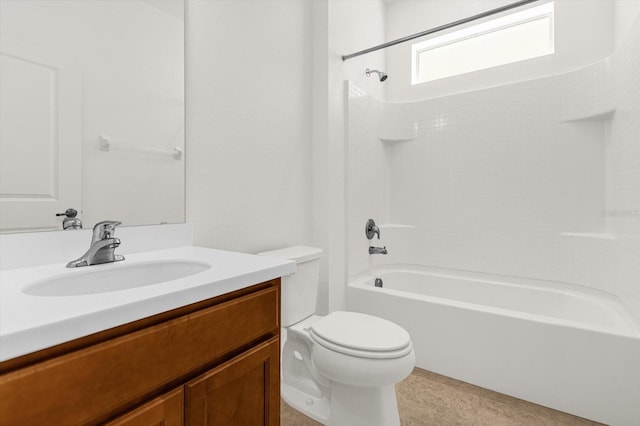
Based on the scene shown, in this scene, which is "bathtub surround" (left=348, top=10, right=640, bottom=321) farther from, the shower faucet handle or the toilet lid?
the toilet lid

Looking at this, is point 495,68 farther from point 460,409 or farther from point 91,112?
point 91,112

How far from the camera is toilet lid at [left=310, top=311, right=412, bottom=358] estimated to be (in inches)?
47.3

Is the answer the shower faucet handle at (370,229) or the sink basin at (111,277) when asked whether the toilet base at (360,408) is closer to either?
the sink basin at (111,277)

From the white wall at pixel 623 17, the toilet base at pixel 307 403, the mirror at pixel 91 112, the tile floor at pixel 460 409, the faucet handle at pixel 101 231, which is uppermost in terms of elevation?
the white wall at pixel 623 17

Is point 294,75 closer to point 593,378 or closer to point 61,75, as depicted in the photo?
point 61,75

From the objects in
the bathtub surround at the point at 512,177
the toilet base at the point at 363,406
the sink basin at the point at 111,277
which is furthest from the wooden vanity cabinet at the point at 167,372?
the bathtub surround at the point at 512,177

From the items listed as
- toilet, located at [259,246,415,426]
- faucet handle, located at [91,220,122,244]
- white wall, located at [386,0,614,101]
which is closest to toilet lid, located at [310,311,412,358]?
toilet, located at [259,246,415,426]

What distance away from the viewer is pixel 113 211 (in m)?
1.08

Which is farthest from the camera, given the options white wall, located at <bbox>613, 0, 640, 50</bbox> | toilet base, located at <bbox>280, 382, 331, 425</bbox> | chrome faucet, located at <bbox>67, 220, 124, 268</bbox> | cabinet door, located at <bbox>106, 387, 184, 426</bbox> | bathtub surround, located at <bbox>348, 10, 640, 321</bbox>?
bathtub surround, located at <bbox>348, 10, 640, 321</bbox>

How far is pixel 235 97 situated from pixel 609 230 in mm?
2513

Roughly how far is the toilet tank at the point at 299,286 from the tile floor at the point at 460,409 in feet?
1.67

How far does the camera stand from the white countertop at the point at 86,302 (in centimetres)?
46

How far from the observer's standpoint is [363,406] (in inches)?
51.6

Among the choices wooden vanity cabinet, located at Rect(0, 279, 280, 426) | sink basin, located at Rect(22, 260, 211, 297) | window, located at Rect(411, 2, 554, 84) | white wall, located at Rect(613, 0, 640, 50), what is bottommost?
wooden vanity cabinet, located at Rect(0, 279, 280, 426)
